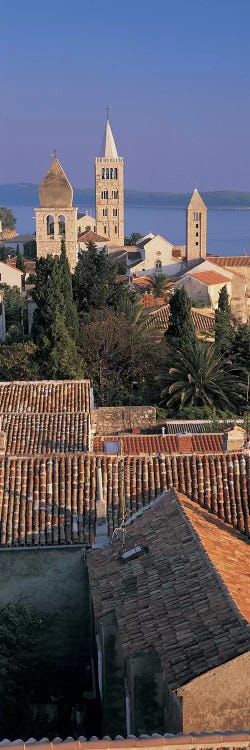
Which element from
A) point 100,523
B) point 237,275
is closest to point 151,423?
point 100,523

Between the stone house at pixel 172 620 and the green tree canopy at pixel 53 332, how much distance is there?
16675 millimetres

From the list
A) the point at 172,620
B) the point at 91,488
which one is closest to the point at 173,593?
the point at 172,620

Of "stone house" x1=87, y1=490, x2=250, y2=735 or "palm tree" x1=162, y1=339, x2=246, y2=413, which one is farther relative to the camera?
"palm tree" x1=162, y1=339, x2=246, y2=413

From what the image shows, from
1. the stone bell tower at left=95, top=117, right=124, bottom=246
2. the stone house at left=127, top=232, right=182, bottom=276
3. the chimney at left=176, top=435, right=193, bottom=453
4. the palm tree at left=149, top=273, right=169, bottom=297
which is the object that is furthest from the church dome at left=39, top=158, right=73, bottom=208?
the stone bell tower at left=95, top=117, right=124, bottom=246

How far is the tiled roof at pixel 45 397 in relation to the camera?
1982cm

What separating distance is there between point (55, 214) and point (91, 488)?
32.8 m

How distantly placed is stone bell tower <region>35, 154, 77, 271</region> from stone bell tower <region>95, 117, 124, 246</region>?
54.0 meters

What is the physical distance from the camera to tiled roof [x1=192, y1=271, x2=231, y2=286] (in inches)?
2075

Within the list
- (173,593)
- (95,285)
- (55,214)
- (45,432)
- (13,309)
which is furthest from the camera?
(55,214)

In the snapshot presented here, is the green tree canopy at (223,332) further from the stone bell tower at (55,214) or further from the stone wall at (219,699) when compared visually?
the stone wall at (219,699)

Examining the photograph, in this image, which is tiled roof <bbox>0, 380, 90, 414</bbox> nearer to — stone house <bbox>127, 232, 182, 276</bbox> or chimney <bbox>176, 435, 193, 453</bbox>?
chimney <bbox>176, 435, 193, 453</bbox>

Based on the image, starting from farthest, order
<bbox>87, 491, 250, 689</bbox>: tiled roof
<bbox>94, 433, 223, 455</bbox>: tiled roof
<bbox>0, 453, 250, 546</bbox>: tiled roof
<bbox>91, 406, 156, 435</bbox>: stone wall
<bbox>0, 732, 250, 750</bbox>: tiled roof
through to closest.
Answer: <bbox>91, 406, 156, 435</bbox>: stone wall, <bbox>94, 433, 223, 455</bbox>: tiled roof, <bbox>0, 453, 250, 546</bbox>: tiled roof, <bbox>87, 491, 250, 689</bbox>: tiled roof, <bbox>0, 732, 250, 750</bbox>: tiled roof

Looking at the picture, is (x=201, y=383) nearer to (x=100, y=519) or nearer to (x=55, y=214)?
(x=100, y=519)

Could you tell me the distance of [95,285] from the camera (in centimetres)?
3653
